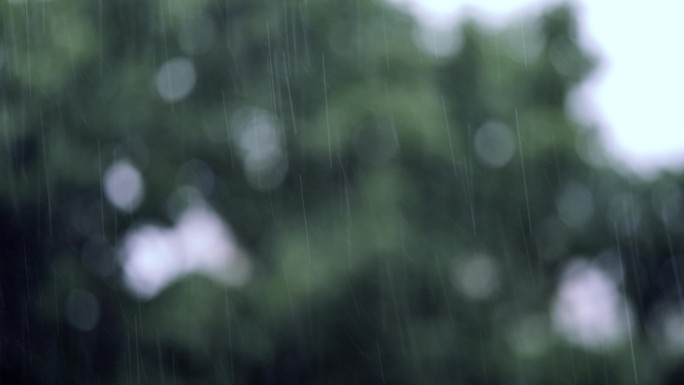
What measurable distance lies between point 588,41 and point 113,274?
5.35 meters

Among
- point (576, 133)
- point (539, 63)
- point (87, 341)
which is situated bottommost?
point (87, 341)

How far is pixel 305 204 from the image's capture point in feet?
29.1

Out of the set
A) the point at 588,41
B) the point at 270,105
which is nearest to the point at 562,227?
the point at 588,41

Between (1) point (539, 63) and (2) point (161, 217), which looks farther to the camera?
(1) point (539, 63)

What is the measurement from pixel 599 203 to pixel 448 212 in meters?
1.88

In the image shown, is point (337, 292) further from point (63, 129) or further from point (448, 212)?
point (63, 129)

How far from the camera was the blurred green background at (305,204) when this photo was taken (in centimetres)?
822

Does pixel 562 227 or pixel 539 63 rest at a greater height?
pixel 539 63

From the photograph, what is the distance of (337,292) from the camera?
26.3 ft

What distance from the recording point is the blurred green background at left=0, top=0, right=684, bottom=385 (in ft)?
27.0

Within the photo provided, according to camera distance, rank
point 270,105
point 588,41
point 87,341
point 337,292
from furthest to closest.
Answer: point 588,41 → point 270,105 → point 87,341 → point 337,292

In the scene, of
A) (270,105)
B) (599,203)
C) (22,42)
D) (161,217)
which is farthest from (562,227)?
(22,42)

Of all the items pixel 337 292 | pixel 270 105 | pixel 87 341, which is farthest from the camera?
pixel 270 105

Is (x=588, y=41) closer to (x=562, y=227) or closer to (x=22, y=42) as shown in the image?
(x=562, y=227)
